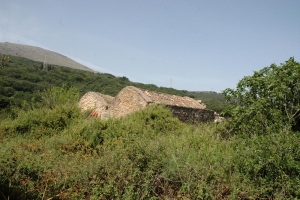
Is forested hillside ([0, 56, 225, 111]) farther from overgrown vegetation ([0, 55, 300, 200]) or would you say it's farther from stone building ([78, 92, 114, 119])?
overgrown vegetation ([0, 55, 300, 200])


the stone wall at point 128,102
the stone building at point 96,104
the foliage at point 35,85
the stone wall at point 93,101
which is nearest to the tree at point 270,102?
the stone wall at point 128,102

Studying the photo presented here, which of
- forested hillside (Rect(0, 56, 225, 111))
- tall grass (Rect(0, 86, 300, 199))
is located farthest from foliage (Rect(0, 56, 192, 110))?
tall grass (Rect(0, 86, 300, 199))

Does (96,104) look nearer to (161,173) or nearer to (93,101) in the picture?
(93,101)

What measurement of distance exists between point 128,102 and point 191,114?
4.06 meters

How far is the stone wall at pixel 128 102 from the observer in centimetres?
1412

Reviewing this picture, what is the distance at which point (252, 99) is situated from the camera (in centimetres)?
857

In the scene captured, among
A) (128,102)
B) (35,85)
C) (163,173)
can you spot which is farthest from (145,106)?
(35,85)

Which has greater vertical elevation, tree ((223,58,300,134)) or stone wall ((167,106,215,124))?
tree ((223,58,300,134))

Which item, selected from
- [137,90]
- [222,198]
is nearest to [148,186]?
[222,198]

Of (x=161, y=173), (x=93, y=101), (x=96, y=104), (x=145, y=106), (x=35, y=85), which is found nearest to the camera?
(x=161, y=173)

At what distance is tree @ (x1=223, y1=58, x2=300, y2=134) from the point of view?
301 inches

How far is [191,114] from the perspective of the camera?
14.9 m

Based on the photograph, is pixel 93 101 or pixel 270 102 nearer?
pixel 270 102

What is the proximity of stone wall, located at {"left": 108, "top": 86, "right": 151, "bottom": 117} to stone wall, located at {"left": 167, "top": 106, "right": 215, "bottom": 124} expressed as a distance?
171 cm
